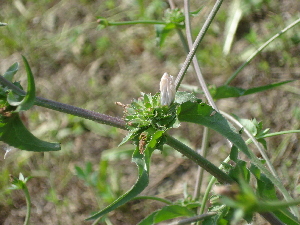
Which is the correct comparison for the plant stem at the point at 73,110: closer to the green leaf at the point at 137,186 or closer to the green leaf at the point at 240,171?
the green leaf at the point at 137,186

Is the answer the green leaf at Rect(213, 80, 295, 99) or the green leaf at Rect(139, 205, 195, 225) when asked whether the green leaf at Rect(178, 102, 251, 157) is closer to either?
the green leaf at Rect(139, 205, 195, 225)

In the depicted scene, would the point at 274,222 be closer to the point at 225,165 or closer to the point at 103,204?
the point at 225,165

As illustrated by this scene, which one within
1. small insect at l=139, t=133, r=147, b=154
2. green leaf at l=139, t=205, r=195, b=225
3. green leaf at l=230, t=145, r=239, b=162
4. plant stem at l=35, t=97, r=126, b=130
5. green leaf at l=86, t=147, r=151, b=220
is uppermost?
plant stem at l=35, t=97, r=126, b=130

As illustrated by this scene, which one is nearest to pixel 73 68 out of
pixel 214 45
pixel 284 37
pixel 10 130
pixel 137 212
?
pixel 214 45

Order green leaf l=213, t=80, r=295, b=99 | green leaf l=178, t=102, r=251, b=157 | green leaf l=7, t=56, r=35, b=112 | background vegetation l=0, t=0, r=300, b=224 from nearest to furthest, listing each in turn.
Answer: green leaf l=7, t=56, r=35, b=112
green leaf l=178, t=102, r=251, b=157
green leaf l=213, t=80, r=295, b=99
background vegetation l=0, t=0, r=300, b=224


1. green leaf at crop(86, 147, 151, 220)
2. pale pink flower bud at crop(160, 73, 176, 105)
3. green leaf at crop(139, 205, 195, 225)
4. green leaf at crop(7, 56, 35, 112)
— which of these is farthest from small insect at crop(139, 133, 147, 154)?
green leaf at crop(7, 56, 35, 112)

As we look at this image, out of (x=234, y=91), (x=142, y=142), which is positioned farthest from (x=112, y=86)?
(x=142, y=142)

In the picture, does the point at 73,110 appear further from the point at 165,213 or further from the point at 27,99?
the point at 165,213
